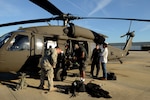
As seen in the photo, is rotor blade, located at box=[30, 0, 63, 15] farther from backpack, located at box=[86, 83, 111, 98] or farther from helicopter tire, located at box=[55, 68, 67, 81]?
backpack, located at box=[86, 83, 111, 98]

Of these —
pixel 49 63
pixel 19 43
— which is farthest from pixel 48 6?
pixel 49 63

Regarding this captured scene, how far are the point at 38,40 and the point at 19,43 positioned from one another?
99cm

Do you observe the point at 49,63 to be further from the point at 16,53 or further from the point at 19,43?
the point at 19,43

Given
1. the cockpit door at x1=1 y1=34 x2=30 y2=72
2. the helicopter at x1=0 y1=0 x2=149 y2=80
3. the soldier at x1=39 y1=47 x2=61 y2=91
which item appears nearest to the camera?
the soldier at x1=39 y1=47 x2=61 y2=91

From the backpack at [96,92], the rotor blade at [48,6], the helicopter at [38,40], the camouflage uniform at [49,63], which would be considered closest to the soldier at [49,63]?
the camouflage uniform at [49,63]

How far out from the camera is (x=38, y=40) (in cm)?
944

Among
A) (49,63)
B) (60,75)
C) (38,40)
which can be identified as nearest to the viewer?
(49,63)

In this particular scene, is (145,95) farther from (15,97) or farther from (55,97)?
(15,97)

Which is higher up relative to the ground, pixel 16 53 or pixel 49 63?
pixel 16 53

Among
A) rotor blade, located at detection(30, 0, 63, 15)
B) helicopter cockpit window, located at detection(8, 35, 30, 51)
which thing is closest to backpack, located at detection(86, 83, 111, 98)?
helicopter cockpit window, located at detection(8, 35, 30, 51)

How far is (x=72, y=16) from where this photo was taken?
11.7 metres

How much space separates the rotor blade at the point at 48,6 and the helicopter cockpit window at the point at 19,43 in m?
1.71

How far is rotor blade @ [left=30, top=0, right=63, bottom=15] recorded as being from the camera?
369 inches

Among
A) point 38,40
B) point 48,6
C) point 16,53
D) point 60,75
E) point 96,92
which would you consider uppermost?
point 48,6
